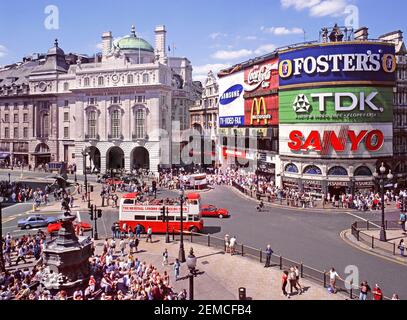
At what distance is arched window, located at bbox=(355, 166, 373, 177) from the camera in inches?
1902

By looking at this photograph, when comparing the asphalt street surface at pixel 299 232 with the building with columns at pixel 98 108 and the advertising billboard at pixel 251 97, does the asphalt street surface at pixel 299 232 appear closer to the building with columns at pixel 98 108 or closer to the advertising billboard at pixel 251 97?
the advertising billboard at pixel 251 97

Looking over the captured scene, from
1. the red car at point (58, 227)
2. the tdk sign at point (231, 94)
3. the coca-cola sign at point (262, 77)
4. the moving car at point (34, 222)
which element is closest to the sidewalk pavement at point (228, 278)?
the red car at point (58, 227)

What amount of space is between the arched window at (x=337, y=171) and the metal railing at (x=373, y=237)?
482 inches

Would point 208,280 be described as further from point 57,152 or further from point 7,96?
point 7,96

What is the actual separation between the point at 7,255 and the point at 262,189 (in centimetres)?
3346

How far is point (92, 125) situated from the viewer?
7812 cm

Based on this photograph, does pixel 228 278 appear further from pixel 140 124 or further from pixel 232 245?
pixel 140 124

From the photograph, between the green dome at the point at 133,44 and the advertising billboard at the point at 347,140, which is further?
the green dome at the point at 133,44

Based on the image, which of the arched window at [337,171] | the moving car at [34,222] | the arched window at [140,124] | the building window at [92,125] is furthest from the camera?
the building window at [92,125]

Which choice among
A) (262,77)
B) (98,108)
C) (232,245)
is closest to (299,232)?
(232,245)

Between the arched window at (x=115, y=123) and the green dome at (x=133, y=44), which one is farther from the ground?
the green dome at (x=133, y=44)

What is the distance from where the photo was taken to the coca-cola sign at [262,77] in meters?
57.3

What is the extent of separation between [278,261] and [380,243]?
28.3 feet
